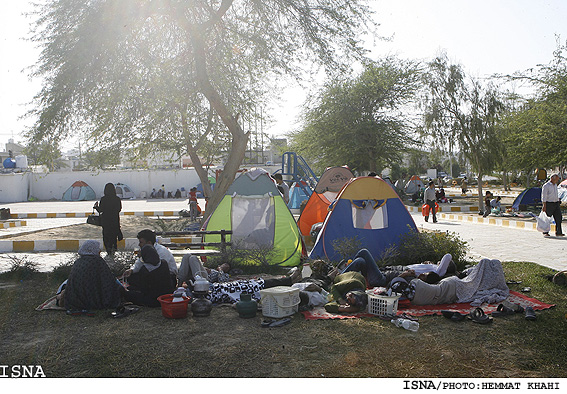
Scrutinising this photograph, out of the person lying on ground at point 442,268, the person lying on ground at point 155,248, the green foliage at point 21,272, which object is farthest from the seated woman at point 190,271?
the green foliage at point 21,272

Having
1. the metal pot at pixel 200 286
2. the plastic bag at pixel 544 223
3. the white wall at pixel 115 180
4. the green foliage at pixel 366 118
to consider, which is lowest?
the metal pot at pixel 200 286

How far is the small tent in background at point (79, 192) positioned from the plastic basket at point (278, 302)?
3530 cm

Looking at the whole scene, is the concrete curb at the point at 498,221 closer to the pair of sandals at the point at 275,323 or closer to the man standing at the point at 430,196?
the man standing at the point at 430,196

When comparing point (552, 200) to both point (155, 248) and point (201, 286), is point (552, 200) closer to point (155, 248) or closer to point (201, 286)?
point (201, 286)

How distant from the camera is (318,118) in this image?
27.2 metres

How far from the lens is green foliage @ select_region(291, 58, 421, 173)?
26203mm

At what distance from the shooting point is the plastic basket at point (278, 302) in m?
5.66

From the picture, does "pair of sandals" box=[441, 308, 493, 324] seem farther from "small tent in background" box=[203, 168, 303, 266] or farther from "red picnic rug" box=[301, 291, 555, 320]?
"small tent in background" box=[203, 168, 303, 266]

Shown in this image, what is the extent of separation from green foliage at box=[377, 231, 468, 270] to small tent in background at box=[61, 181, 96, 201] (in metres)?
33.9

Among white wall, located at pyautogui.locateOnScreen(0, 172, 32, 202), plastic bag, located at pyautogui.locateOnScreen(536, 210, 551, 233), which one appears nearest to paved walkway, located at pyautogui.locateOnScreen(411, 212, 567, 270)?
plastic bag, located at pyautogui.locateOnScreen(536, 210, 551, 233)

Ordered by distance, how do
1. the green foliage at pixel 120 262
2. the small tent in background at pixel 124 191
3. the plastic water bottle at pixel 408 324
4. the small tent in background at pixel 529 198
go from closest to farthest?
the plastic water bottle at pixel 408 324 < the green foliage at pixel 120 262 < the small tent in background at pixel 529 198 < the small tent in background at pixel 124 191

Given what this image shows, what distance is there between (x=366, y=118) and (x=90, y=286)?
2237 cm

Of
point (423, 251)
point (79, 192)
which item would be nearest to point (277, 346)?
point (423, 251)
